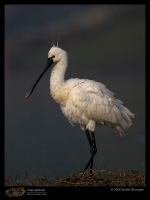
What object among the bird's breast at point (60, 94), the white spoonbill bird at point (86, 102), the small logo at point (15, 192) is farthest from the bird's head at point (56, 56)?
the small logo at point (15, 192)

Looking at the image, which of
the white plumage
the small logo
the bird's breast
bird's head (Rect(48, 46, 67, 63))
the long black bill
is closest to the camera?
the small logo

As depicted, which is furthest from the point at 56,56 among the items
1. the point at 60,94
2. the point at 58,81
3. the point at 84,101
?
the point at 84,101

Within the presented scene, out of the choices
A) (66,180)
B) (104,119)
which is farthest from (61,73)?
(66,180)

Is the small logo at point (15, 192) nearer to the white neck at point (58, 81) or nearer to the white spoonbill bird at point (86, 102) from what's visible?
the white spoonbill bird at point (86, 102)

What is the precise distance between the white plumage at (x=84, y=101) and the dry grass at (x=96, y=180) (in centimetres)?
127

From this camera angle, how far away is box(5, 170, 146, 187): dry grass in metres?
10.9

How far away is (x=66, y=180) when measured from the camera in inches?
436

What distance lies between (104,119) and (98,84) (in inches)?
36.0

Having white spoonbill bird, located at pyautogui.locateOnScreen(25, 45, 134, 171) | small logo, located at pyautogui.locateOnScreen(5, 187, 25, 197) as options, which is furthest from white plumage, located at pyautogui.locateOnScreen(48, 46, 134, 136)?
small logo, located at pyautogui.locateOnScreen(5, 187, 25, 197)

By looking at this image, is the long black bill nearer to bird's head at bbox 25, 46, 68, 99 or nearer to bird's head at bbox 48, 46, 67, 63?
bird's head at bbox 25, 46, 68, 99

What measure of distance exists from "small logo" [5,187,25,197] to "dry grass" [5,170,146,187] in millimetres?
330

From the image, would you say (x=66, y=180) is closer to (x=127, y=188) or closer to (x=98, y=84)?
(x=127, y=188)

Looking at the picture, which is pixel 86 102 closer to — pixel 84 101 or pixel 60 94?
pixel 84 101

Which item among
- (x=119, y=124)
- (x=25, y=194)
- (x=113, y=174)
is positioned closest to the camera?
(x=25, y=194)
